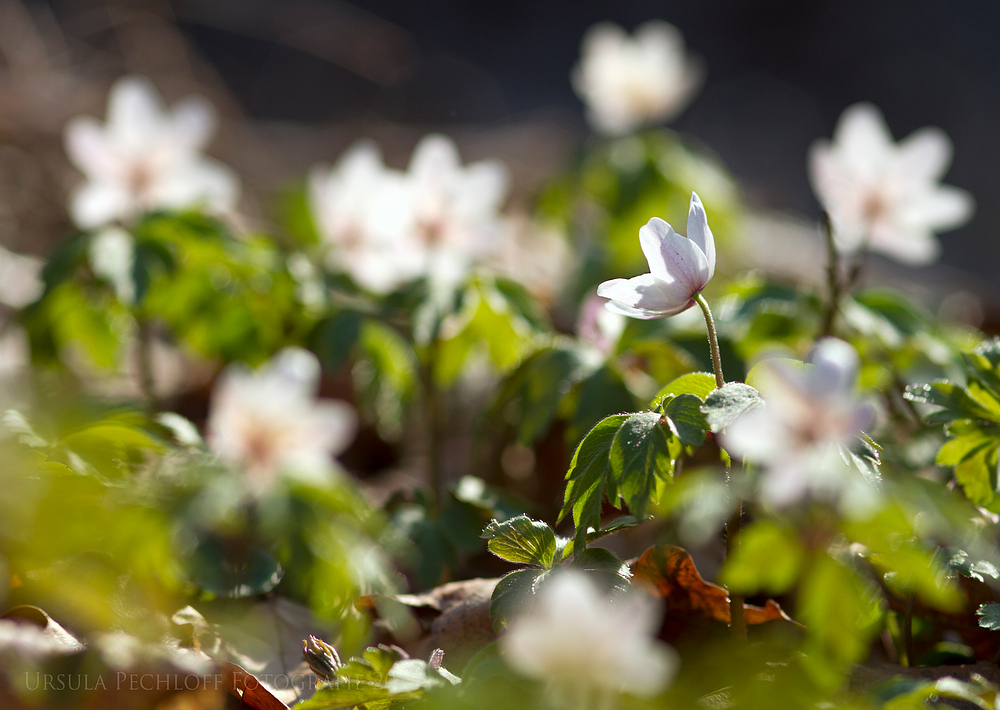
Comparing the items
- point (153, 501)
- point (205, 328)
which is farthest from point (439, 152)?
point (153, 501)

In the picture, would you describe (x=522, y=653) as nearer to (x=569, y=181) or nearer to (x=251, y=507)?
(x=251, y=507)

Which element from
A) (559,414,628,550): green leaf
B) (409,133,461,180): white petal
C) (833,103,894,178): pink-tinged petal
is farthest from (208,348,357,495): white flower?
(833,103,894,178): pink-tinged petal

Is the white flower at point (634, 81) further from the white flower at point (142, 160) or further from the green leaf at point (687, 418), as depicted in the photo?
the green leaf at point (687, 418)

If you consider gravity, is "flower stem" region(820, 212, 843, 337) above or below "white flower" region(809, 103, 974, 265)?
below

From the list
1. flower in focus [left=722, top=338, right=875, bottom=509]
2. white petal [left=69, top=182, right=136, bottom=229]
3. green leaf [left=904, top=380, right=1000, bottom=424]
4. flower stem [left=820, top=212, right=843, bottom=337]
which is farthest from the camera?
white petal [left=69, top=182, right=136, bottom=229]

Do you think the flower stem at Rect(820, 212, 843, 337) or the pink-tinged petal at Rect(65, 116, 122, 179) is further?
the pink-tinged petal at Rect(65, 116, 122, 179)

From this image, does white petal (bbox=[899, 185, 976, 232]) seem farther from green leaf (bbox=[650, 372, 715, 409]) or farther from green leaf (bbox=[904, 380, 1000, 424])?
green leaf (bbox=[650, 372, 715, 409])
